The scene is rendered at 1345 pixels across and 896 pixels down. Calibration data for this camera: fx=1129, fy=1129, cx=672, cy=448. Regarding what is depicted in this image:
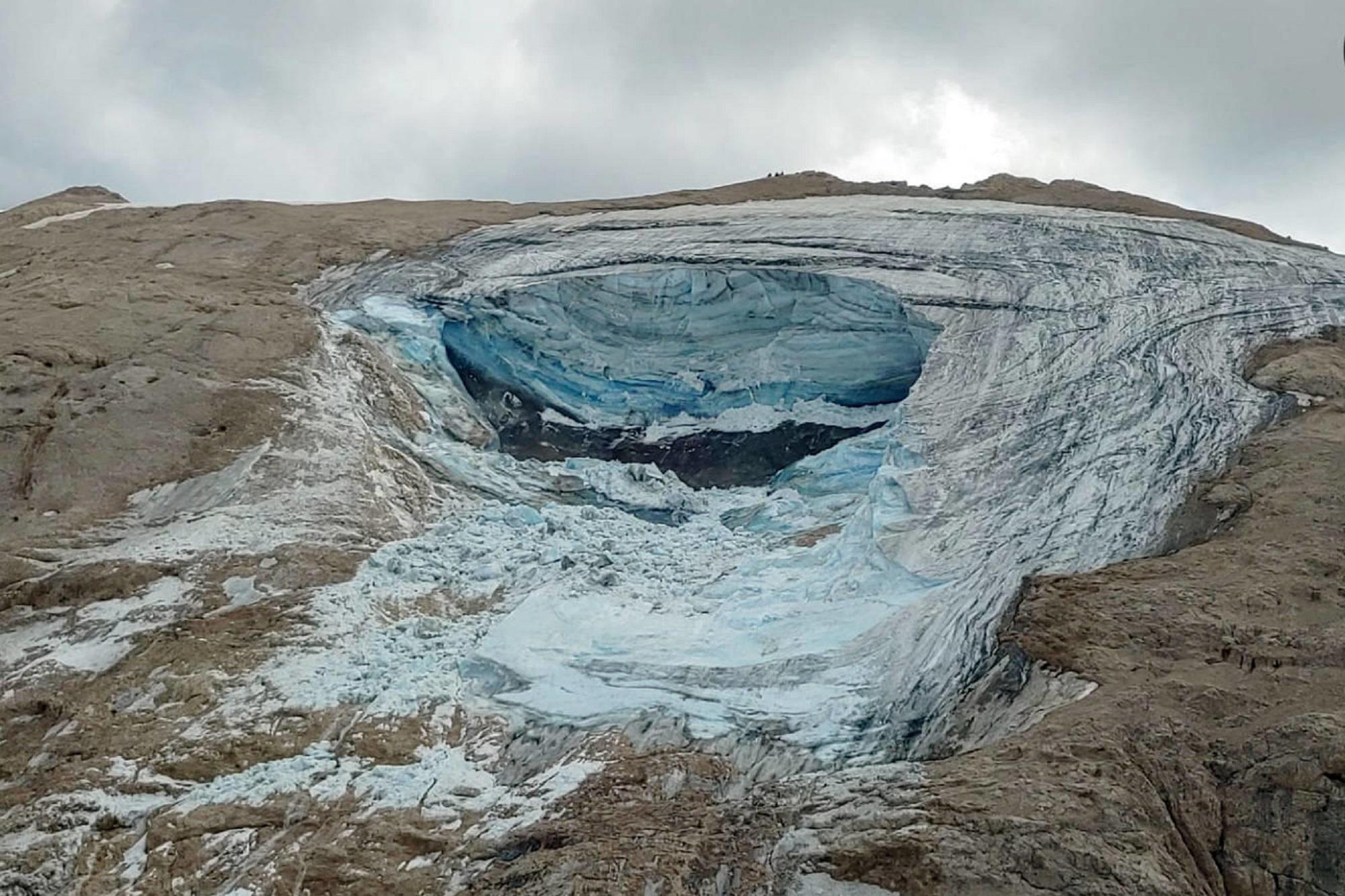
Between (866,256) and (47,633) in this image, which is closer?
(47,633)

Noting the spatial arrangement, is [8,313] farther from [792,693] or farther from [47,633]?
[792,693]

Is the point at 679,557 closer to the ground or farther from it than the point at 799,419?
closer to the ground

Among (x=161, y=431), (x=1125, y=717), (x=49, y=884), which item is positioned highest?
(x=161, y=431)

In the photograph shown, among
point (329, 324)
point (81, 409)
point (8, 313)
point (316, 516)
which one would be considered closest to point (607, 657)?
point (316, 516)

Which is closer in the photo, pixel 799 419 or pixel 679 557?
pixel 679 557
